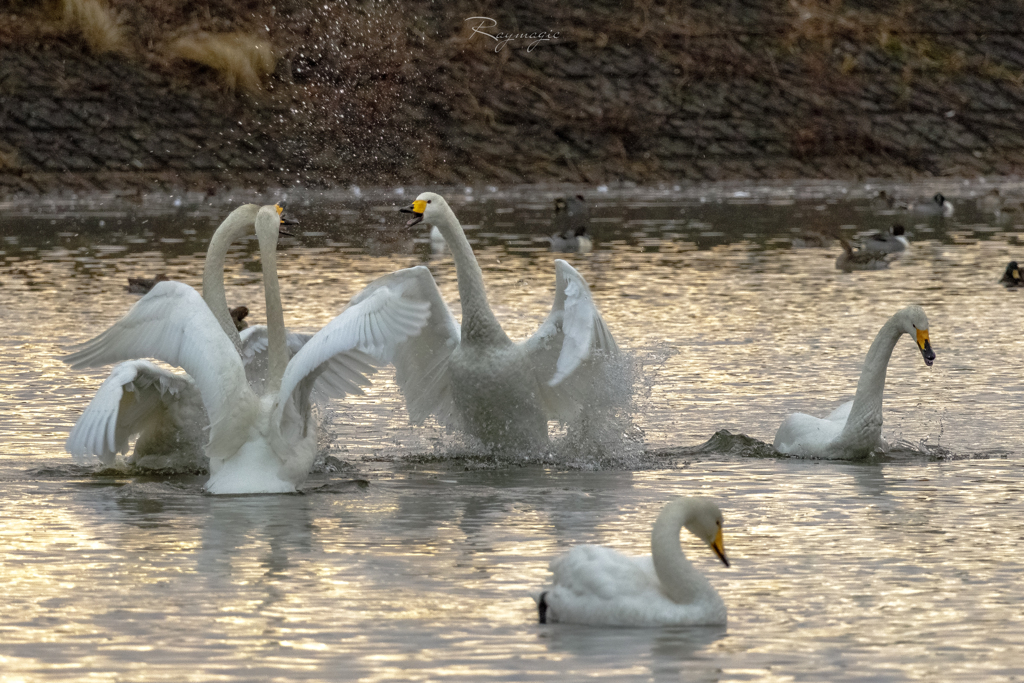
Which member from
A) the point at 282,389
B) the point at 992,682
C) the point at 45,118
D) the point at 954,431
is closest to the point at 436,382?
the point at 282,389

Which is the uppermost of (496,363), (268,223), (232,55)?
(232,55)

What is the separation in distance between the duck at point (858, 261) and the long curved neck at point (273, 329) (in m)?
12.7

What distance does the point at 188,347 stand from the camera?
8773mm

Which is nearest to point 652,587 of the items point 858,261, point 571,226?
point 858,261

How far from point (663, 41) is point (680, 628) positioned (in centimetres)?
3651

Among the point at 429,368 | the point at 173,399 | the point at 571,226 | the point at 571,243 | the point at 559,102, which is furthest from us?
the point at 559,102

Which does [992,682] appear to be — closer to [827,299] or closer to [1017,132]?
[827,299]

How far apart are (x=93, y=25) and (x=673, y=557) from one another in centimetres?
3373

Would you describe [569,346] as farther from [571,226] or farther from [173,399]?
[571,226]

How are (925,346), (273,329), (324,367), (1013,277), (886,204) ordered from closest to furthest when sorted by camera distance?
1. (324,367)
2. (273,329)
3. (925,346)
4. (1013,277)
5. (886,204)

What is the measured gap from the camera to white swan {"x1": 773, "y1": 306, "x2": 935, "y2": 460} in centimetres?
980

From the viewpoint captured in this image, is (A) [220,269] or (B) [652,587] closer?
(B) [652,587]

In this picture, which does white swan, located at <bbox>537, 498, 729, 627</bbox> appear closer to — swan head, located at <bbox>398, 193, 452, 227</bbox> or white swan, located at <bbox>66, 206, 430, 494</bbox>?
white swan, located at <bbox>66, 206, 430, 494</bbox>

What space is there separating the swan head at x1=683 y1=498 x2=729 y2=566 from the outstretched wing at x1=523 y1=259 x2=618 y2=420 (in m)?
2.55
